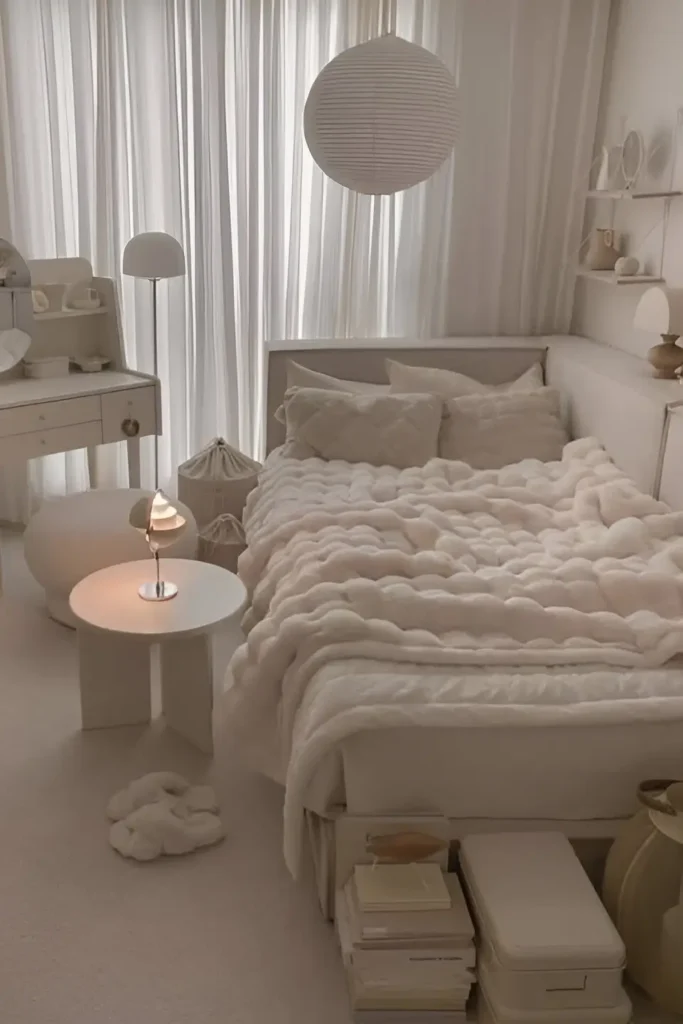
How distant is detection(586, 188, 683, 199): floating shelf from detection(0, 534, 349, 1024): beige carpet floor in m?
2.16

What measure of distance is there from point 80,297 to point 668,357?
2.14 metres

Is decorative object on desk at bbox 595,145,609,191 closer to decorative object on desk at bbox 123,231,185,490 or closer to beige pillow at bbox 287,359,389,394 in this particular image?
beige pillow at bbox 287,359,389,394

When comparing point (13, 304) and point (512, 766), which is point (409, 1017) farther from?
point (13, 304)

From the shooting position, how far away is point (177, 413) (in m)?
4.02

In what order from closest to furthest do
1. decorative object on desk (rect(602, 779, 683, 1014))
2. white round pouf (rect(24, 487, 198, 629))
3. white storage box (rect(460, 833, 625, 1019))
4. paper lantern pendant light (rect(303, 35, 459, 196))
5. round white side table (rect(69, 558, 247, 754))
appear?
1. white storage box (rect(460, 833, 625, 1019))
2. decorative object on desk (rect(602, 779, 683, 1014))
3. round white side table (rect(69, 558, 247, 754))
4. paper lantern pendant light (rect(303, 35, 459, 196))
5. white round pouf (rect(24, 487, 198, 629))

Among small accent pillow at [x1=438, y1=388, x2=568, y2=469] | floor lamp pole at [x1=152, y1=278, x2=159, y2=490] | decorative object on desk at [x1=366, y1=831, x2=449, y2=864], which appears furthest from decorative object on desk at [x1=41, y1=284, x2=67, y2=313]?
decorative object on desk at [x1=366, y1=831, x2=449, y2=864]

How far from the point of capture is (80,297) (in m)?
3.71

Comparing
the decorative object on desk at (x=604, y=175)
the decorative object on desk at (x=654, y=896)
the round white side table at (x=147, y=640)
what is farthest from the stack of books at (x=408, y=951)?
the decorative object on desk at (x=604, y=175)

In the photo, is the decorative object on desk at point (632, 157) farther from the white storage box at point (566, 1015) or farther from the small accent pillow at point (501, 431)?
the white storage box at point (566, 1015)

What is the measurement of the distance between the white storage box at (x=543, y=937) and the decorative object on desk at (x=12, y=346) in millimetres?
2623

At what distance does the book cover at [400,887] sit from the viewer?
5.59 feet

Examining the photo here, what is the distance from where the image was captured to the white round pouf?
9.61ft

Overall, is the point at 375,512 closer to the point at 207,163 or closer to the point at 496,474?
the point at 496,474

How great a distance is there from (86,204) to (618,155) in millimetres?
1953
